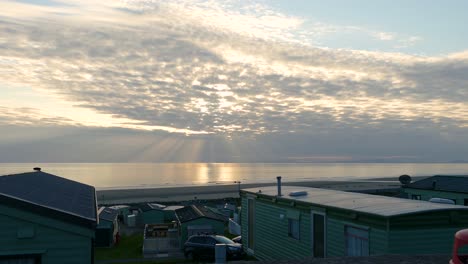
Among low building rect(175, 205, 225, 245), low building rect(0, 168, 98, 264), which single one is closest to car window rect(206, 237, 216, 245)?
low building rect(175, 205, 225, 245)

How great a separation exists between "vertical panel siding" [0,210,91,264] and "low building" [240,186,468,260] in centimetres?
885

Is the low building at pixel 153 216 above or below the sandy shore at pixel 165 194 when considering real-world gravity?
above

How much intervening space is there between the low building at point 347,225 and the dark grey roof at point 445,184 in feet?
46.7

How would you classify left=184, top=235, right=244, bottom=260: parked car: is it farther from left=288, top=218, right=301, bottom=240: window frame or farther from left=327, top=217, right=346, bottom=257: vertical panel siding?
left=327, top=217, right=346, bottom=257: vertical panel siding

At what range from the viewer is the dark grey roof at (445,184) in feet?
103

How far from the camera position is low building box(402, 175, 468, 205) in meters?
30.5

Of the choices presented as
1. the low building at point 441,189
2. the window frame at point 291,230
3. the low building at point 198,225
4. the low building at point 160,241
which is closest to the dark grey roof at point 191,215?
the low building at point 198,225

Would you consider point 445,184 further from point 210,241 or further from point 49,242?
point 49,242

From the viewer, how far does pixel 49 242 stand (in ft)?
42.2

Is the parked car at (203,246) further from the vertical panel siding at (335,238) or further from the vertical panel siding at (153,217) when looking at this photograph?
the vertical panel siding at (153,217)

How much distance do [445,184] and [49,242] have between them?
28.7m

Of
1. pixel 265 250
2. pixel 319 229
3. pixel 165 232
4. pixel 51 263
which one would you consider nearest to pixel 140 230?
pixel 165 232

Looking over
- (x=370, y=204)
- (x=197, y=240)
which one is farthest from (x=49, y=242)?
(x=197, y=240)

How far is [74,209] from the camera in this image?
1511 cm
